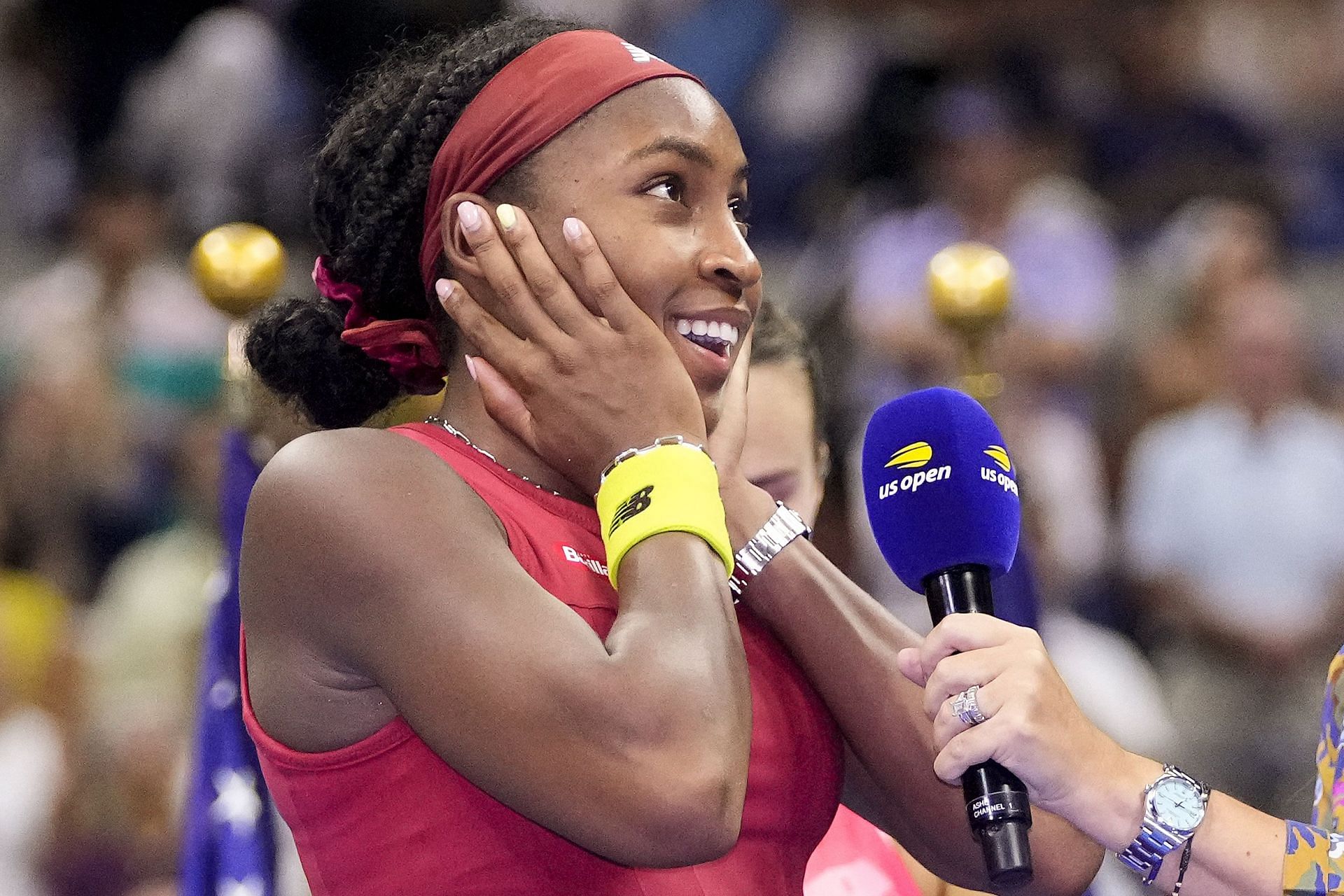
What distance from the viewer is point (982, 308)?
299cm

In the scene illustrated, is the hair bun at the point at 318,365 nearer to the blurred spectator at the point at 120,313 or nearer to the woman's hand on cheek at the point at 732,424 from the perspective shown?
the woman's hand on cheek at the point at 732,424

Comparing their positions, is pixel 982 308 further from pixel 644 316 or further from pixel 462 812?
pixel 462 812

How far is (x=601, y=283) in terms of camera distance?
188cm

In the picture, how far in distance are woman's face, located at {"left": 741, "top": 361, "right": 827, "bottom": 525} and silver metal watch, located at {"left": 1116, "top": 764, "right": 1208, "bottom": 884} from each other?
0.83 m

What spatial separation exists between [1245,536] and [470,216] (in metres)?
3.60

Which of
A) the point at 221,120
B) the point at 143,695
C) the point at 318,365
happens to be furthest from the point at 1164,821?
the point at 221,120

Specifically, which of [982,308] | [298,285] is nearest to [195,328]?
[298,285]

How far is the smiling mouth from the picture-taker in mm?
1976

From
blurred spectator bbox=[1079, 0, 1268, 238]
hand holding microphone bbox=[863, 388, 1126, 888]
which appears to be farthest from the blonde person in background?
blurred spectator bbox=[1079, 0, 1268, 238]

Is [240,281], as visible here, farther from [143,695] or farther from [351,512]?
[143,695]

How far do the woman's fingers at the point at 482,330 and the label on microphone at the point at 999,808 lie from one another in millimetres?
656

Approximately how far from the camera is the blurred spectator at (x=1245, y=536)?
4680mm

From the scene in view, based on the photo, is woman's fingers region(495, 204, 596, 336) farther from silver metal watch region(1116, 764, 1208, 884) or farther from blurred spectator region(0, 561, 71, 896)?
blurred spectator region(0, 561, 71, 896)

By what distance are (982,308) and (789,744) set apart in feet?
4.06
